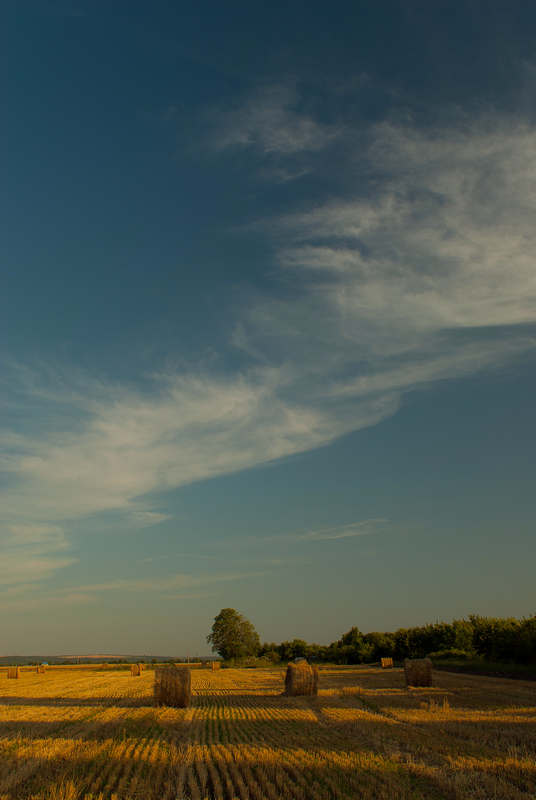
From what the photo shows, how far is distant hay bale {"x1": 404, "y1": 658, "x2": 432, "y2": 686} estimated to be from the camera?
2366 cm

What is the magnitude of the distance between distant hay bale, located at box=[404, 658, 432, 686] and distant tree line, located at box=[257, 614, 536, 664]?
36.1 feet

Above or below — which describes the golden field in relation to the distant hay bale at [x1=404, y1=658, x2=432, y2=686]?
above

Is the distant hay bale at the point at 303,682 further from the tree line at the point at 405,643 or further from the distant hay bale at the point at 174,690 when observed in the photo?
the tree line at the point at 405,643

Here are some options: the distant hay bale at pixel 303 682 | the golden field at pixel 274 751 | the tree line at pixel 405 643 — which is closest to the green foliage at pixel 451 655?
the tree line at pixel 405 643

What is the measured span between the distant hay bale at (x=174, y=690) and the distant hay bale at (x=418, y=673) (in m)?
10.5

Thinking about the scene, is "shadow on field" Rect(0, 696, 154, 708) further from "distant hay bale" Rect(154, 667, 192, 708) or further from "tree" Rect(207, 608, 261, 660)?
"tree" Rect(207, 608, 261, 660)

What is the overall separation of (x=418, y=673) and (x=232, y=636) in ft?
228

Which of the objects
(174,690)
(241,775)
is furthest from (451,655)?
(241,775)

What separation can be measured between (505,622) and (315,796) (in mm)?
36700

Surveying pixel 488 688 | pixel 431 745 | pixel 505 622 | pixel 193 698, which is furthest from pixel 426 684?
pixel 505 622

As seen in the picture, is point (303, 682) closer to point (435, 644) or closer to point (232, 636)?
point (435, 644)

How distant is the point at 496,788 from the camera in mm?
7480

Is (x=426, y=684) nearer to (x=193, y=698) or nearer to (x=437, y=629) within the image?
(x=193, y=698)

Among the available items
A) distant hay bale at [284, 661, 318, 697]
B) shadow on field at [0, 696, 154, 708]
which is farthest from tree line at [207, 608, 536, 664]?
shadow on field at [0, 696, 154, 708]
